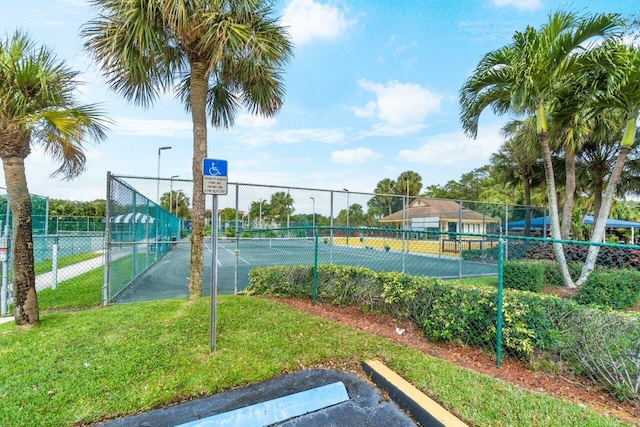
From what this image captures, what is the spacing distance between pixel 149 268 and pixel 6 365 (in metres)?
7.72

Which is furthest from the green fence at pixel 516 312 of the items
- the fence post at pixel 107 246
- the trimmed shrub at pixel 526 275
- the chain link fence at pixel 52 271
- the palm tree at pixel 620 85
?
the chain link fence at pixel 52 271

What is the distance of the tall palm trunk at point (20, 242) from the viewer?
3.77 m

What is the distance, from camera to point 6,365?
114 inches

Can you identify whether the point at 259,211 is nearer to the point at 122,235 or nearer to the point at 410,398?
the point at 122,235

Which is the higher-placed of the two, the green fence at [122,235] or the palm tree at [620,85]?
the palm tree at [620,85]

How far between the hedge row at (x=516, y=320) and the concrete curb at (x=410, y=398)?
1.17m

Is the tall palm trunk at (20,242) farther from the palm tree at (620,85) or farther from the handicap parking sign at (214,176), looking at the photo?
the palm tree at (620,85)

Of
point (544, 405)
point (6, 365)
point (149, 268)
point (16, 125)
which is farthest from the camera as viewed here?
point (149, 268)

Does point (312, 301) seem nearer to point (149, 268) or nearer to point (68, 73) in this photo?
point (68, 73)

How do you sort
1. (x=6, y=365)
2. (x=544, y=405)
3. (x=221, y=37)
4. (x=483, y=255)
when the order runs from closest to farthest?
(x=544, y=405) → (x=6, y=365) → (x=221, y=37) → (x=483, y=255)

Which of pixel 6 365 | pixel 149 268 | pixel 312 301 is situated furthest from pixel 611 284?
pixel 149 268

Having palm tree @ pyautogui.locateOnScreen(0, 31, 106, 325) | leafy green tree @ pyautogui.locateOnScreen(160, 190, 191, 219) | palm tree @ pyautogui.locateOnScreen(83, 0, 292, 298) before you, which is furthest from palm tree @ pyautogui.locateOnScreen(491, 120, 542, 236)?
leafy green tree @ pyautogui.locateOnScreen(160, 190, 191, 219)

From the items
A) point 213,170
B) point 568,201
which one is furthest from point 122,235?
point 568,201

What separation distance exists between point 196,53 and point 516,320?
6220 millimetres
